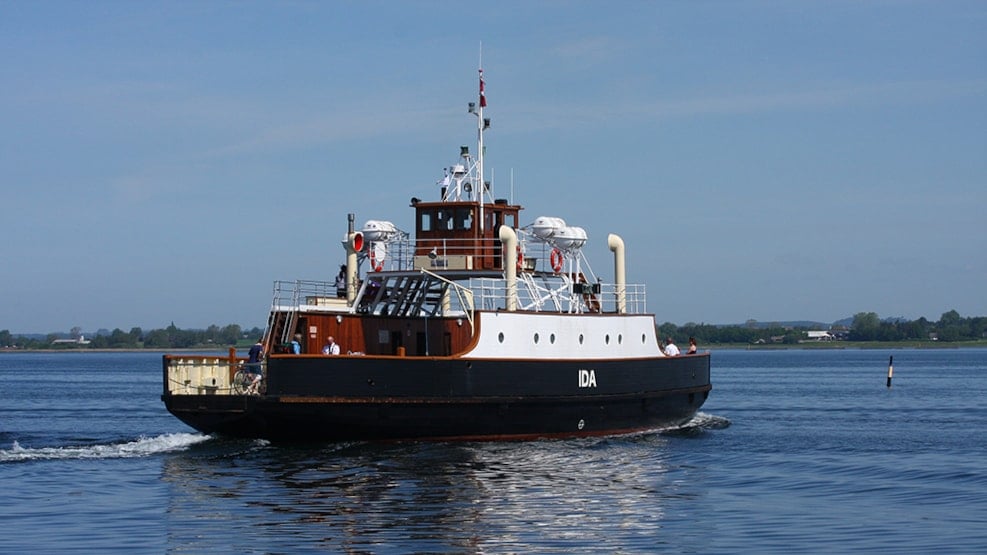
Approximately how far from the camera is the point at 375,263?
30.8m

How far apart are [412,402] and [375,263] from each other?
5.75 metres

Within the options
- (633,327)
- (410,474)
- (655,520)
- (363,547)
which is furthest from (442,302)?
(363,547)

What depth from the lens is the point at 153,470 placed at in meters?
23.6

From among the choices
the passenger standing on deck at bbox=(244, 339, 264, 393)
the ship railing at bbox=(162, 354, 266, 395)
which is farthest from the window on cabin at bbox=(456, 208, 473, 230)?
the ship railing at bbox=(162, 354, 266, 395)

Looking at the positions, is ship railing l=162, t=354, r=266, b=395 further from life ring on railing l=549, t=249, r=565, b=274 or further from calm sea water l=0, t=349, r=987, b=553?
life ring on railing l=549, t=249, r=565, b=274

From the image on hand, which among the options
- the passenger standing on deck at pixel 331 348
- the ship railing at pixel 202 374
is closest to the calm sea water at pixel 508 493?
the ship railing at pixel 202 374

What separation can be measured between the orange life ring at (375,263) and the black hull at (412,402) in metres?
5.08

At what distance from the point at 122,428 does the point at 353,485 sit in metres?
15.4

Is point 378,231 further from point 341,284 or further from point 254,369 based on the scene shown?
point 254,369

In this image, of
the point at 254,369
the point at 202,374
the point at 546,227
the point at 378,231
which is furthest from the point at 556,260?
the point at 202,374

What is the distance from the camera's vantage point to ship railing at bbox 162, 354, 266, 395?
25859mm

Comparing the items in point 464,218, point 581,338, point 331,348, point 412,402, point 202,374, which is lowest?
point 412,402

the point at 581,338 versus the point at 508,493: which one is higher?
the point at 581,338

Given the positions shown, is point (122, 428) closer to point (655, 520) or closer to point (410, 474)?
point (410, 474)
